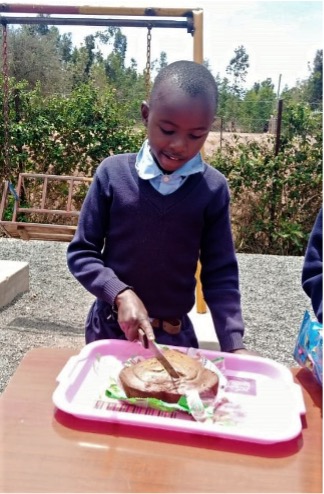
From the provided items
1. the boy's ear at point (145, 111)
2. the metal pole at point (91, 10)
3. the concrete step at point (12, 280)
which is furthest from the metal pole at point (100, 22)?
the concrete step at point (12, 280)

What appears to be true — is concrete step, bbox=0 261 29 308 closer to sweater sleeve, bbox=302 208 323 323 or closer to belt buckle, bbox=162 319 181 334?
belt buckle, bbox=162 319 181 334

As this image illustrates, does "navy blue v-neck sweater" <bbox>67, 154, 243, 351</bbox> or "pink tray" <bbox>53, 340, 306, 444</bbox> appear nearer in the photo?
"pink tray" <bbox>53, 340, 306, 444</bbox>

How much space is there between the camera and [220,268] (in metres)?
1.40

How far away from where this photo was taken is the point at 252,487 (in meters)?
0.85

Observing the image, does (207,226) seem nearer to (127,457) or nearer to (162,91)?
(162,91)

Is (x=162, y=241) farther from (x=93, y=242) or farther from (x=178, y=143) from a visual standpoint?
(x=178, y=143)

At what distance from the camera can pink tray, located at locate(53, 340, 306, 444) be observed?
37.7 inches

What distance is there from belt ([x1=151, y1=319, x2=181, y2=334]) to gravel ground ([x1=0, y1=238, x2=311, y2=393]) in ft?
5.34

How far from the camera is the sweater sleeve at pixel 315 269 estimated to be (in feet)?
4.08

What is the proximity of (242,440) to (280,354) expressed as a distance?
2402 mm

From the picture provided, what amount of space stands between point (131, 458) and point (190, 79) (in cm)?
77

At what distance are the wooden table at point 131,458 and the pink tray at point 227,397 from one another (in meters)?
0.02

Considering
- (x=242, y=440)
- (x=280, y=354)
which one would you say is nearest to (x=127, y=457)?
(x=242, y=440)

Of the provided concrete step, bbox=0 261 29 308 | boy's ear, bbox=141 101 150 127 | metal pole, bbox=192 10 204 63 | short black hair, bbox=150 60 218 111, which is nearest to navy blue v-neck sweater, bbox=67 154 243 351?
boy's ear, bbox=141 101 150 127
